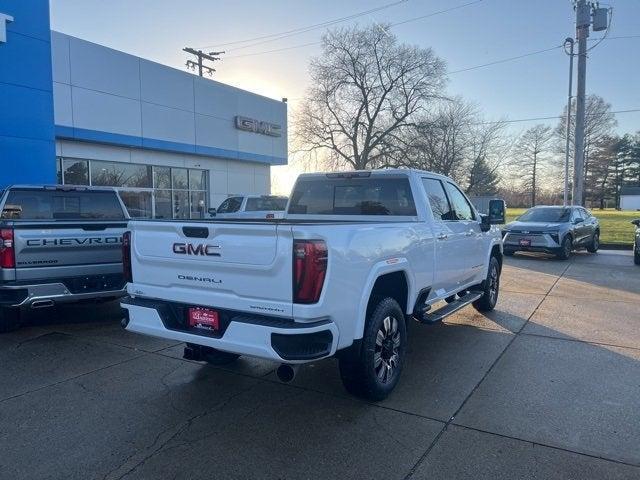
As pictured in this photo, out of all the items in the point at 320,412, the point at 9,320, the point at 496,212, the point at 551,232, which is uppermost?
the point at 496,212

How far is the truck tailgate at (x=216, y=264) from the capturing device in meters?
3.55

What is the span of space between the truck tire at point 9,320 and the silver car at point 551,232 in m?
13.5

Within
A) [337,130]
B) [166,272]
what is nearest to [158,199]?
[166,272]

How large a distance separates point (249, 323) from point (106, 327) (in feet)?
13.2

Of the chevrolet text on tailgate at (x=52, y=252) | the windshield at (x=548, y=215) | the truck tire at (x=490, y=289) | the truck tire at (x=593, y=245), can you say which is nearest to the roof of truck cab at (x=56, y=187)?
the chevrolet text on tailgate at (x=52, y=252)

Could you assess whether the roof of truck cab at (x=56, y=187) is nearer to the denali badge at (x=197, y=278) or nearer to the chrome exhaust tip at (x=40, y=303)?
the chrome exhaust tip at (x=40, y=303)

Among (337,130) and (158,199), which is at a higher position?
(337,130)

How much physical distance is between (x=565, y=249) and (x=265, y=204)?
9821 mm

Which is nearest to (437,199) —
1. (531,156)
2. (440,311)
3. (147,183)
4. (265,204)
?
(440,311)

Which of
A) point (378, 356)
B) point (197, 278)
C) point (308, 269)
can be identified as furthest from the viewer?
point (378, 356)

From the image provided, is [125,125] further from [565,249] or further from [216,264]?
[216,264]

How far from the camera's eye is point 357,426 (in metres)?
3.85

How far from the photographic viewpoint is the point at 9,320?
6344 mm

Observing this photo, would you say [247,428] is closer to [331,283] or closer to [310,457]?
[310,457]
